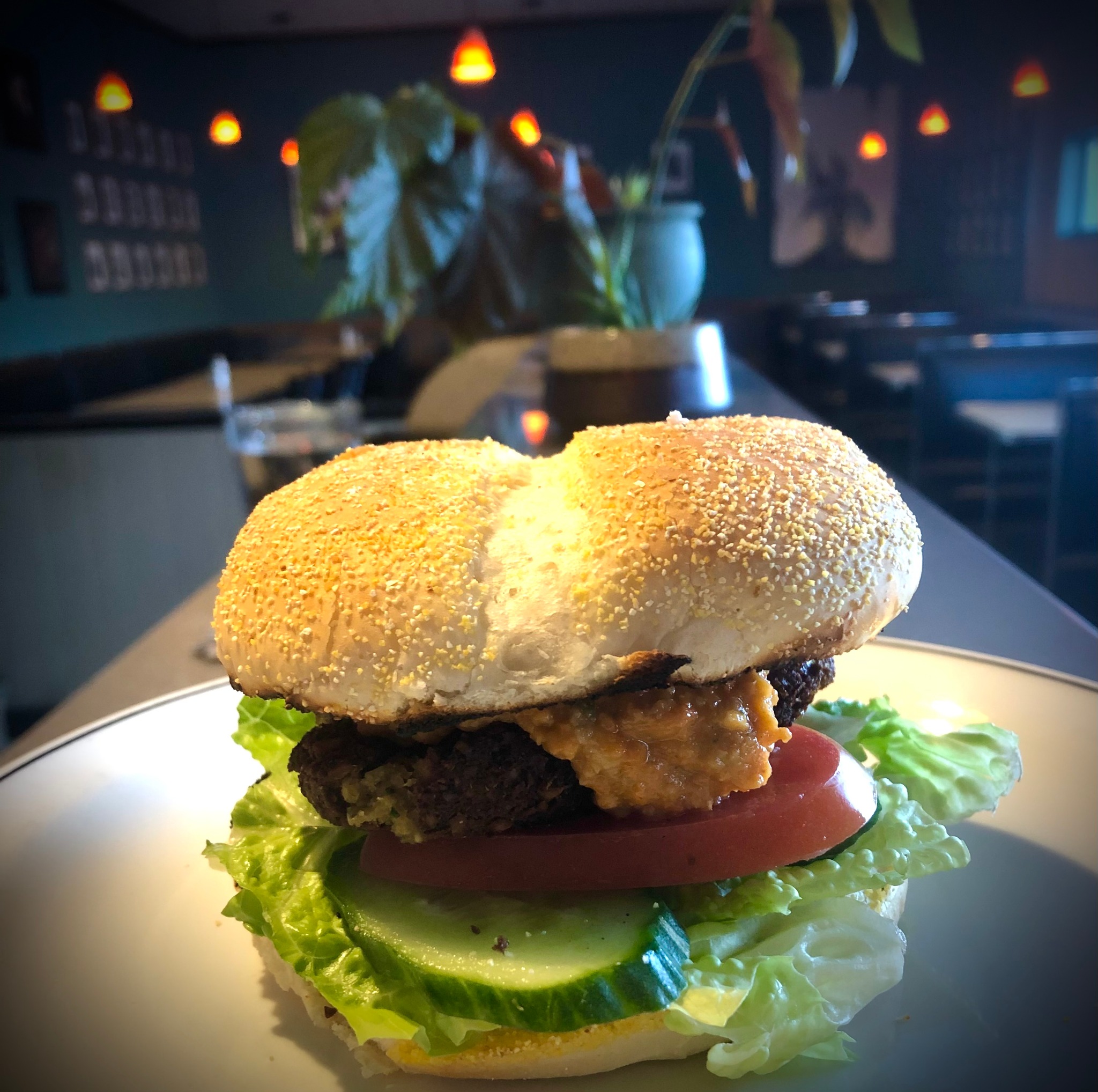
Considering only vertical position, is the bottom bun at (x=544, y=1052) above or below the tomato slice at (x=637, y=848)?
below

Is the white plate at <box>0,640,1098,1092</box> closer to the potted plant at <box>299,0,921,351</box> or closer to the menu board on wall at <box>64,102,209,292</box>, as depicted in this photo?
the potted plant at <box>299,0,921,351</box>

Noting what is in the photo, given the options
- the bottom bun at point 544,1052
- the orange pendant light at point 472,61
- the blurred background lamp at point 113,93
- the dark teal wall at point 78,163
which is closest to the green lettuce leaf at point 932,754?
the bottom bun at point 544,1052

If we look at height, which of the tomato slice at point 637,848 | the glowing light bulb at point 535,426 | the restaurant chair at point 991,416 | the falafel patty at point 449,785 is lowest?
the restaurant chair at point 991,416

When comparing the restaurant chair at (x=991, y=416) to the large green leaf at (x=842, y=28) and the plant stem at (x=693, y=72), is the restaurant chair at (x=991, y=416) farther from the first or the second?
the large green leaf at (x=842, y=28)

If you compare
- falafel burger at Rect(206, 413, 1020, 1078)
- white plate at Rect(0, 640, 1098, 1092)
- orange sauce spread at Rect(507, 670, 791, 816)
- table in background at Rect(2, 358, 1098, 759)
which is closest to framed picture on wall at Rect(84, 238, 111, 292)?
table in background at Rect(2, 358, 1098, 759)

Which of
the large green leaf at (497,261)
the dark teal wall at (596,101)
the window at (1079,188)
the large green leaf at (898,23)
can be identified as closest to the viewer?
the large green leaf at (898,23)

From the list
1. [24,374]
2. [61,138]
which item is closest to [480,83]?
[61,138]

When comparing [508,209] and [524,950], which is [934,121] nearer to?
[508,209]
